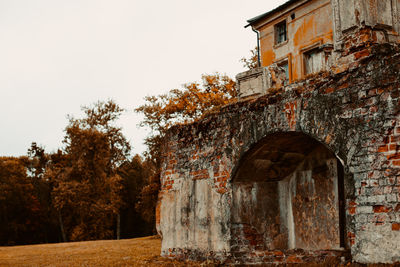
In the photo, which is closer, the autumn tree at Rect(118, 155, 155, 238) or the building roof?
the building roof

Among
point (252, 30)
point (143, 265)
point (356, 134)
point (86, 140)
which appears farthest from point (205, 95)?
point (356, 134)

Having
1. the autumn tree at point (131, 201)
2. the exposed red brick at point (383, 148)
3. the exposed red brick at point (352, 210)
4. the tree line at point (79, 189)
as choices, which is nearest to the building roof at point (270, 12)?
the tree line at point (79, 189)

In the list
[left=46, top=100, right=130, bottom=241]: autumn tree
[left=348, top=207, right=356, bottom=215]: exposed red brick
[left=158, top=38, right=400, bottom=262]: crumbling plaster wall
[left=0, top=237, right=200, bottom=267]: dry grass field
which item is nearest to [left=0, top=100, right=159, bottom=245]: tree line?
[left=46, top=100, right=130, bottom=241]: autumn tree

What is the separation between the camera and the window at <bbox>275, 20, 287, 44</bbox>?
22.8 metres

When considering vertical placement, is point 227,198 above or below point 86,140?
below

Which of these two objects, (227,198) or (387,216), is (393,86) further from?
(227,198)

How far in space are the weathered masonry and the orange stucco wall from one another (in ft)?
36.7

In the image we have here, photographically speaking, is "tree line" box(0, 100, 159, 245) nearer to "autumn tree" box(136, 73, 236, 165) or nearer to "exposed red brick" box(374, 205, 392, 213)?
Answer: "autumn tree" box(136, 73, 236, 165)

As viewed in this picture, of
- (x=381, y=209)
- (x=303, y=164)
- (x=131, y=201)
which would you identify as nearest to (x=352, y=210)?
(x=381, y=209)

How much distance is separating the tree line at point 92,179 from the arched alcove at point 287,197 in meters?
16.4

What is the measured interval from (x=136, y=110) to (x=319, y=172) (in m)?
22.0

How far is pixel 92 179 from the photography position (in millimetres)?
31844

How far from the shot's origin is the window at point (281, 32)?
22825mm

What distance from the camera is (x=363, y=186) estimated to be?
19.3ft
